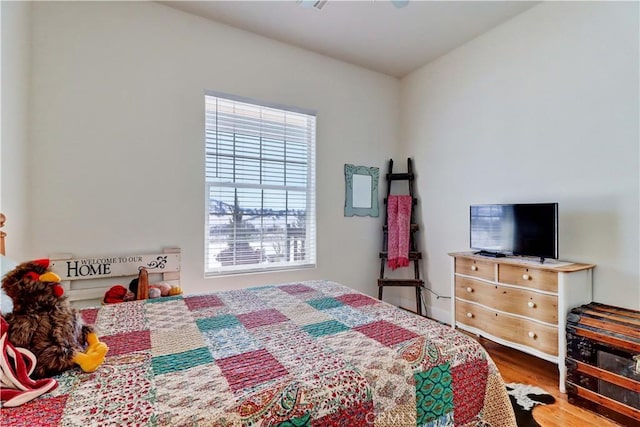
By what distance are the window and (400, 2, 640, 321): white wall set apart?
4.86ft

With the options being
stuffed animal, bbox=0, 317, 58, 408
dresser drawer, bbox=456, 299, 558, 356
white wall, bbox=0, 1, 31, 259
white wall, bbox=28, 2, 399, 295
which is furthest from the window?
stuffed animal, bbox=0, 317, 58, 408

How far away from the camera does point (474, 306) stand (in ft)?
8.48

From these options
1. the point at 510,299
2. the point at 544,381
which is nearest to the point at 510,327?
the point at 510,299

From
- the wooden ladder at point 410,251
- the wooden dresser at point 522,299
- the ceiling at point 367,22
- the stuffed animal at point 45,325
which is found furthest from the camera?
the wooden ladder at point 410,251

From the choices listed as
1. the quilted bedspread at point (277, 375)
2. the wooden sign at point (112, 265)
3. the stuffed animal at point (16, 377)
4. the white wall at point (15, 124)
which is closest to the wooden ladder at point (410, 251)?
the quilted bedspread at point (277, 375)

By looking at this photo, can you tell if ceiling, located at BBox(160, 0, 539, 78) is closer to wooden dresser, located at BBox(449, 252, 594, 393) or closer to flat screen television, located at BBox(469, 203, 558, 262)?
flat screen television, located at BBox(469, 203, 558, 262)

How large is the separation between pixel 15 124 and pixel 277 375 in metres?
2.32

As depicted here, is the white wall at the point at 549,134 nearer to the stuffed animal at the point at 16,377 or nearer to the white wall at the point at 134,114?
the white wall at the point at 134,114

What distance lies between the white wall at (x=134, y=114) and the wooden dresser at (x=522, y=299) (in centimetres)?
152

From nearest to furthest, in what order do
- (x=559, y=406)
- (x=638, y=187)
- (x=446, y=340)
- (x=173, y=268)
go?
(x=446, y=340) < (x=559, y=406) < (x=638, y=187) < (x=173, y=268)

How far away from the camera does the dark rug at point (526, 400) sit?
5.60ft

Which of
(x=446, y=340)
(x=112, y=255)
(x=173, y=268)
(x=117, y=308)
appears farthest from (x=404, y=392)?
(x=112, y=255)

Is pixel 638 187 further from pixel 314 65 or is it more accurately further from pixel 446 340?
pixel 314 65

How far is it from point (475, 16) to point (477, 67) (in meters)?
0.48
